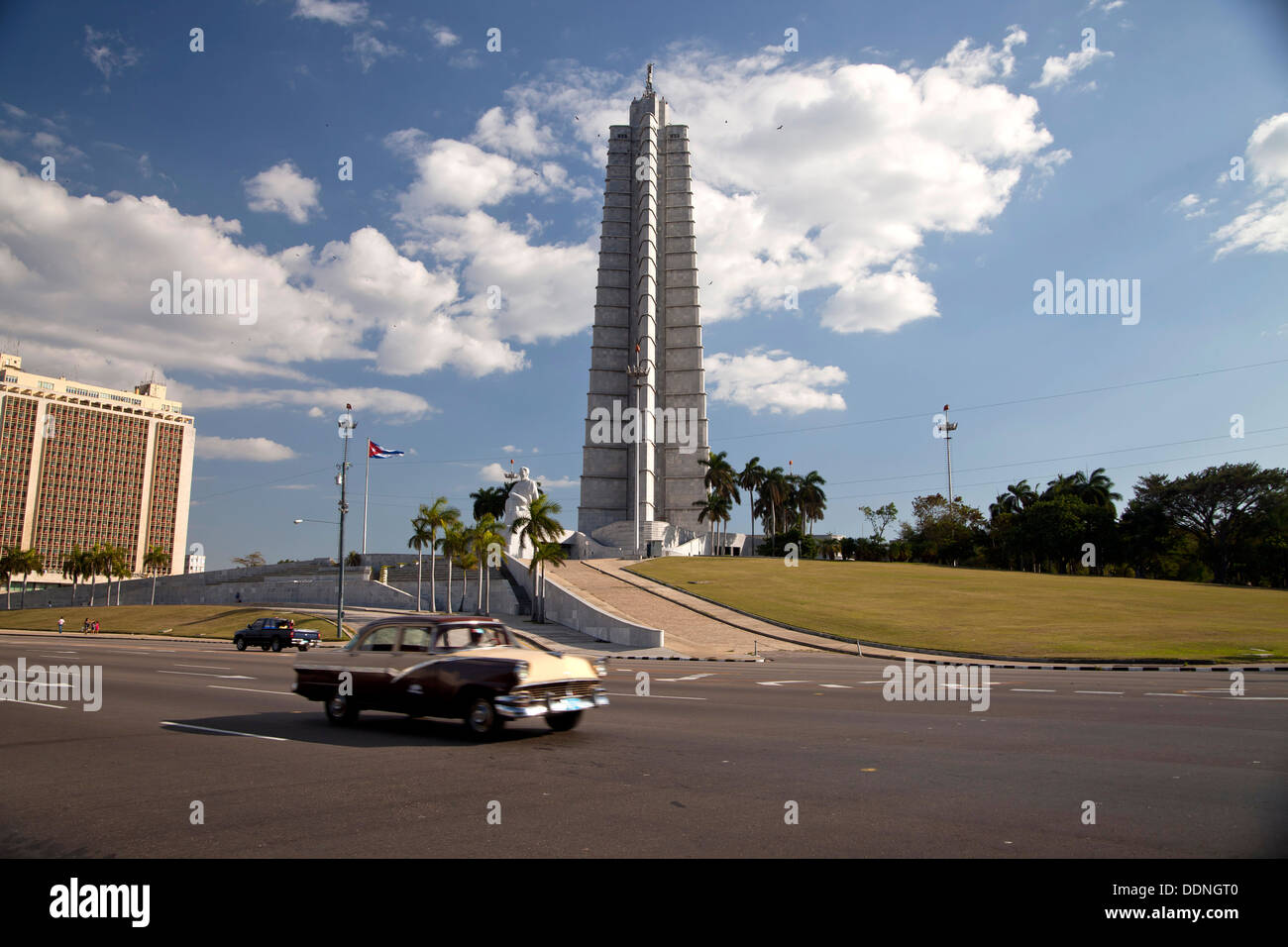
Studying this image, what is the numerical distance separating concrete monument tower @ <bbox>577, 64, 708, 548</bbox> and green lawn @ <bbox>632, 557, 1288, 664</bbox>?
31.9 metres

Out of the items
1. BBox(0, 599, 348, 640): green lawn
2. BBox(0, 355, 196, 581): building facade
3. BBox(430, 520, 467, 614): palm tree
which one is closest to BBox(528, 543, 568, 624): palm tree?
BBox(430, 520, 467, 614): palm tree

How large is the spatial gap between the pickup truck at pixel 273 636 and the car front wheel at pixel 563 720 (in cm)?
2793

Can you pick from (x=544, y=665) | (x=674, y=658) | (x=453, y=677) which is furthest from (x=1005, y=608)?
(x=453, y=677)

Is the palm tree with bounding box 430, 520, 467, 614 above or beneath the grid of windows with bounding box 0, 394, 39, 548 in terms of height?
beneath

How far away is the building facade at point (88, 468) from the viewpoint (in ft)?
440

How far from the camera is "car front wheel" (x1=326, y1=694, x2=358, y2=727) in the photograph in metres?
11.4

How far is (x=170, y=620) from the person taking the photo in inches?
2157

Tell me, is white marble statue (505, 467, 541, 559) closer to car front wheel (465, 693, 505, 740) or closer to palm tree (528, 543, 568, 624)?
palm tree (528, 543, 568, 624)

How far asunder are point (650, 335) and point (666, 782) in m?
89.2

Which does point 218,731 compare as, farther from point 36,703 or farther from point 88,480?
point 88,480
